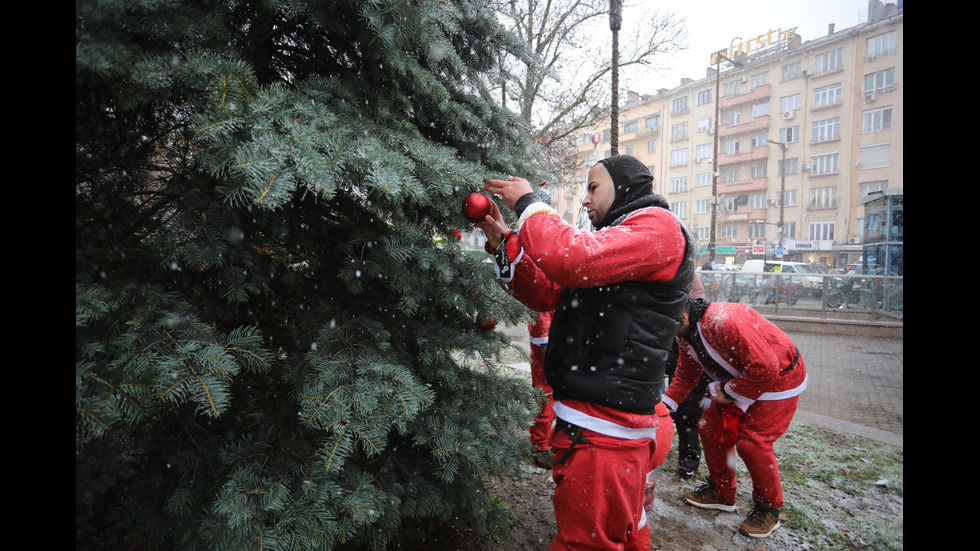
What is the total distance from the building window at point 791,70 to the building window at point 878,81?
5.68m

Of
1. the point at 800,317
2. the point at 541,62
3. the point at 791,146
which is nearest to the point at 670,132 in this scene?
the point at 791,146

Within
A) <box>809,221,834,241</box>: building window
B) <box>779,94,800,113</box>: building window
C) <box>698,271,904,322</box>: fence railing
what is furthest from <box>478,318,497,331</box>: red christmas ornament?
<box>809,221,834,241</box>: building window

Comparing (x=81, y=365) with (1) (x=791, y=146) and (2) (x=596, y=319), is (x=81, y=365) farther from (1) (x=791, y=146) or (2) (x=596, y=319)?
(1) (x=791, y=146)

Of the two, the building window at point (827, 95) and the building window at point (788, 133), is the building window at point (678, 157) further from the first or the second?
the building window at point (827, 95)

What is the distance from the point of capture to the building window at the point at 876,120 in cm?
2947

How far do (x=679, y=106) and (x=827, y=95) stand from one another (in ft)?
35.2

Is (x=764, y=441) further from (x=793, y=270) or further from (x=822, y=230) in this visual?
(x=822, y=230)

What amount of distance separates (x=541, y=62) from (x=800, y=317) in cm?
1748

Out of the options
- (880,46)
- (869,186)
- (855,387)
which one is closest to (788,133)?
(869,186)

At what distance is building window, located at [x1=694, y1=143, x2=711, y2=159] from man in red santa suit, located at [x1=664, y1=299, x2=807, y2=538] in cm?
4103

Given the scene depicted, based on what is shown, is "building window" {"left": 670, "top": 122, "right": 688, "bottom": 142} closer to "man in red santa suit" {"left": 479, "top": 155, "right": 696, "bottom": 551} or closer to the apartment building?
the apartment building

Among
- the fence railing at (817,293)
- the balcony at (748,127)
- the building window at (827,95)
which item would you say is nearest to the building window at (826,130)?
the building window at (827,95)

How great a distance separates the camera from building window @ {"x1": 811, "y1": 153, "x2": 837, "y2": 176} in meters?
35.4
